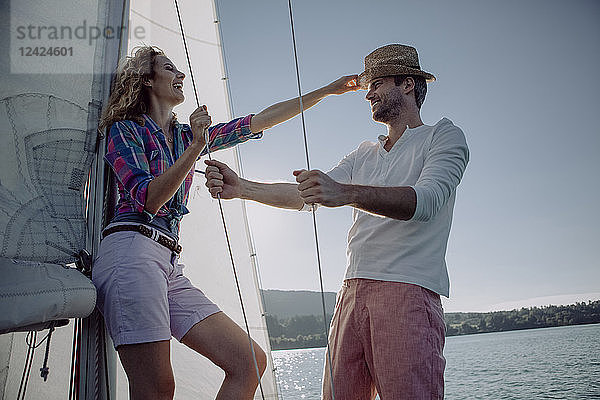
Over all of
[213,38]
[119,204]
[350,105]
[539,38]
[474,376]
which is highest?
[539,38]

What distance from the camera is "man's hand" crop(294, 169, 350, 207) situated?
90cm

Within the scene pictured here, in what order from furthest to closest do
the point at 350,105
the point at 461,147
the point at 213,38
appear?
the point at 350,105 → the point at 213,38 → the point at 461,147

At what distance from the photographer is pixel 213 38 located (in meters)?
2.12

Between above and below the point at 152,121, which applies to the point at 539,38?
above

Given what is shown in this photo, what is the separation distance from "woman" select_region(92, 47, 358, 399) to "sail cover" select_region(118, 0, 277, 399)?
0.72m


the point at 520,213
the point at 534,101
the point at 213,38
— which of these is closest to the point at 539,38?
the point at 534,101

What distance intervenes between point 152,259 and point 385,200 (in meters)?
0.45

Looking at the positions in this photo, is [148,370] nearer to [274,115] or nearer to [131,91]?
[131,91]

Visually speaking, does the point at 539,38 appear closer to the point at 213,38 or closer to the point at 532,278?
the point at 532,278

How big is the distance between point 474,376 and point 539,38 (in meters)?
6.81

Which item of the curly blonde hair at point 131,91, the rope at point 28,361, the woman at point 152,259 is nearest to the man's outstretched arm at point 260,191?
the woman at point 152,259

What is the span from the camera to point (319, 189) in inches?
35.3

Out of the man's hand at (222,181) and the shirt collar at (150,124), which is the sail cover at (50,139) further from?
the man's hand at (222,181)

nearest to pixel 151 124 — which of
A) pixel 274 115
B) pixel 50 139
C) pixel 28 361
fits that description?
pixel 50 139
